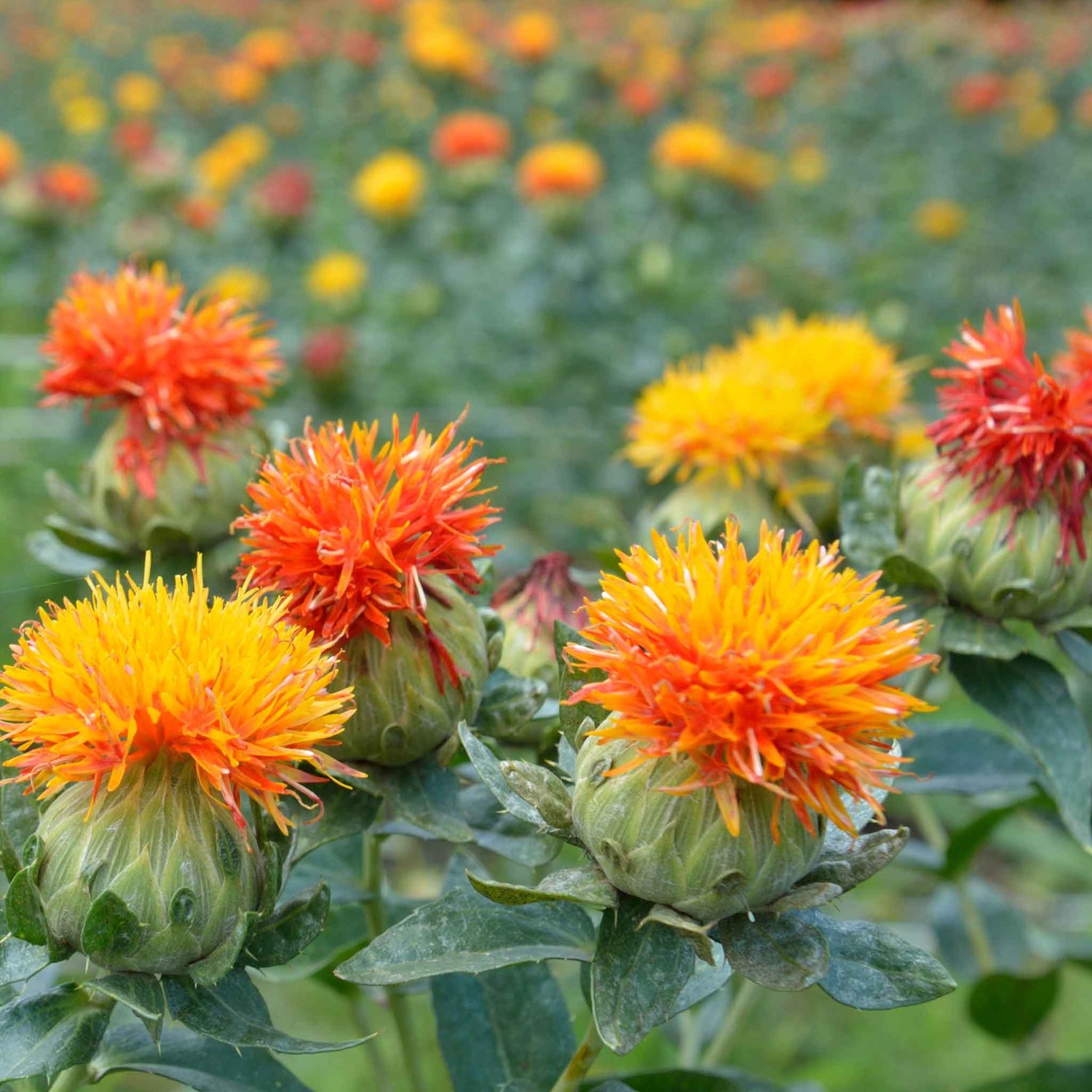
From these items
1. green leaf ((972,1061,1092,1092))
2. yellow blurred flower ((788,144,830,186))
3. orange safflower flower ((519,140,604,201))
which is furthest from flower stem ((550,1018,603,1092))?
yellow blurred flower ((788,144,830,186))

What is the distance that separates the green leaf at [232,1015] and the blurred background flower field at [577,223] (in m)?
1.50

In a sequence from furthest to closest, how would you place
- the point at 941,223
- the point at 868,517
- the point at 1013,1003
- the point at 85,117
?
1. the point at 85,117
2. the point at 941,223
3. the point at 1013,1003
4. the point at 868,517

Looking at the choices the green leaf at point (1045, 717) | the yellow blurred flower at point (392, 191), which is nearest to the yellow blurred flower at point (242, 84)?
the yellow blurred flower at point (392, 191)

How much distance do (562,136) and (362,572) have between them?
4.74 meters

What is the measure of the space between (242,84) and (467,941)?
5.86 m

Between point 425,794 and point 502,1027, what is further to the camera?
point 502,1027

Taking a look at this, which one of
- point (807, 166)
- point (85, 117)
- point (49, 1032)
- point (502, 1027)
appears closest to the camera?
point (49, 1032)

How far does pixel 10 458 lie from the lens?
16.4 feet

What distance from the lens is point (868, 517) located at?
1.68 metres

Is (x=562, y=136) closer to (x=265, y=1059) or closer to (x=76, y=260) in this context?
(x=76, y=260)

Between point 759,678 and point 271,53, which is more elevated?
point 271,53

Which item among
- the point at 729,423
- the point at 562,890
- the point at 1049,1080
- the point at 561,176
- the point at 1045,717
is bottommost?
the point at 1049,1080

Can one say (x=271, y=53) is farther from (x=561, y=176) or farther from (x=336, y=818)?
(x=336, y=818)

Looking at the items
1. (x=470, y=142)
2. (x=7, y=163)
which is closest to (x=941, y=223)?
(x=470, y=142)
